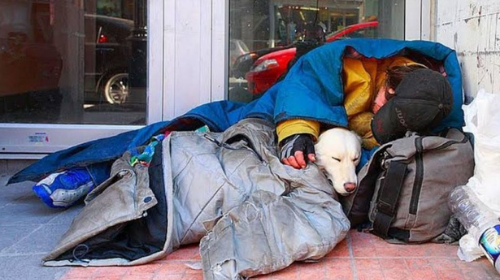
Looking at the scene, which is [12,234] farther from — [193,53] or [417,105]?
[417,105]

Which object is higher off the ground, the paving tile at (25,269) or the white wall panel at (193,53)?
the white wall panel at (193,53)

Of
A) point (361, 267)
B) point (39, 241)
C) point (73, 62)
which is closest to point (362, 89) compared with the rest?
point (361, 267)

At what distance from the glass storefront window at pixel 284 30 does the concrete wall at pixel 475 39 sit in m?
0.61

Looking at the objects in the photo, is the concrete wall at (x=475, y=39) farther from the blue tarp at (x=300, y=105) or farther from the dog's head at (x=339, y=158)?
the dog's head at (x=339, y=158)

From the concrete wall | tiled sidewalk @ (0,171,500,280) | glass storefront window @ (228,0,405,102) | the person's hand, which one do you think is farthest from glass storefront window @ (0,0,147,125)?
the concrete wall

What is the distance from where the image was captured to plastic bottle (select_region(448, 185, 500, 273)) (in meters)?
2.35

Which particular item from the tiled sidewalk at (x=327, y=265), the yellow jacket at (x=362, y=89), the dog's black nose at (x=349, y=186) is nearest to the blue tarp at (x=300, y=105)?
the yellow jacket at (x=362, y=89)

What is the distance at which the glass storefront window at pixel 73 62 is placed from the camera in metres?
4.17

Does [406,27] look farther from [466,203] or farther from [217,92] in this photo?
[466,203]

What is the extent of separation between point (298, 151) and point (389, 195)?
49cm

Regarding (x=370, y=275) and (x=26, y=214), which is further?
(x=26, y=214)

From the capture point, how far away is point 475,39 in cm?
323

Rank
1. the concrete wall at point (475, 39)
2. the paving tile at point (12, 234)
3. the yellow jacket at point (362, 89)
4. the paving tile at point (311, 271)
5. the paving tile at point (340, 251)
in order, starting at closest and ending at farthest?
the paving tile at point (311, 271)
the paving tile at point (340, 251)
the paving tile at point (12, 234)
the concrete wall at point (475, 39)
the yellow jacket at point (362, 89)

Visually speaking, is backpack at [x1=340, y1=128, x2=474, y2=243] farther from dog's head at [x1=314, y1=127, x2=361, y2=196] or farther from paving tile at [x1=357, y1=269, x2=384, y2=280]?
paving tile at [x1=357, y1=269, x2=384, y2=280]
